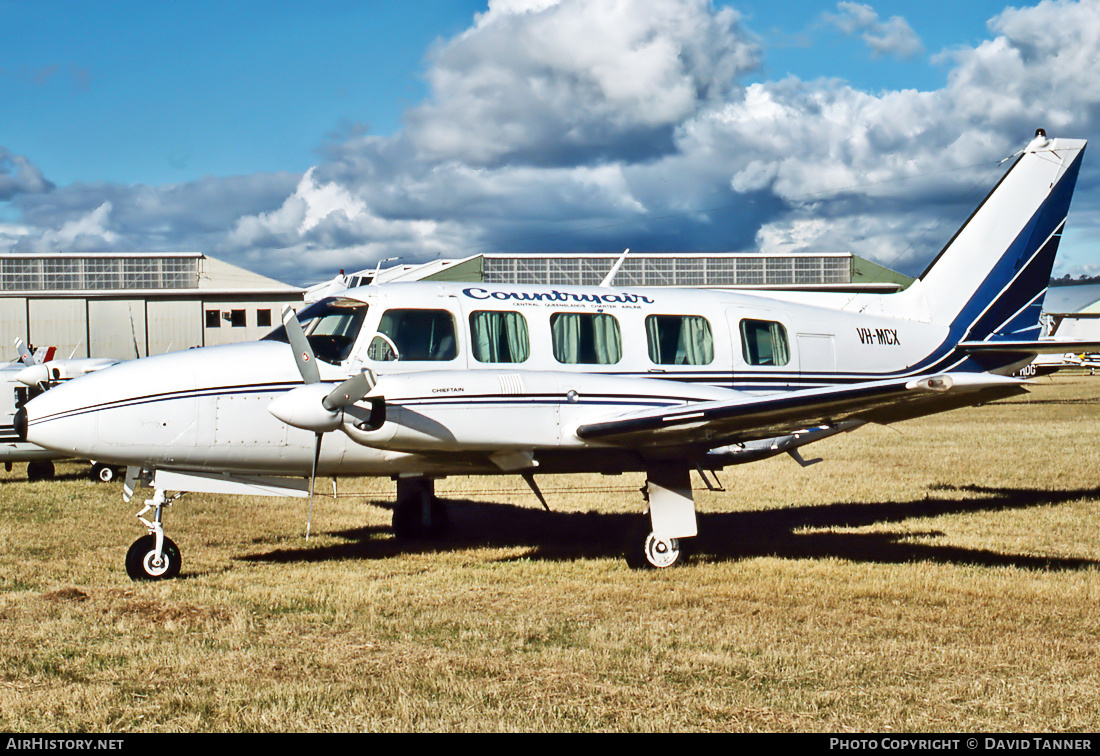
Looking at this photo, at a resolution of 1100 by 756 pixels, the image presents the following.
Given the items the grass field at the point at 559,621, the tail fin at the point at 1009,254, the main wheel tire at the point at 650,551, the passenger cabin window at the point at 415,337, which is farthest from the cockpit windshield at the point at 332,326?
the tail fin at the point at 1009,254

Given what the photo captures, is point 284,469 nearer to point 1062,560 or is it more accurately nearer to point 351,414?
point 351,414

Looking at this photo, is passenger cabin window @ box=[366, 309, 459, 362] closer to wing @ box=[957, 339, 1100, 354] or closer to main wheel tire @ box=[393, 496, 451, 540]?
main wheel tire @ box=[393, 496, 451, 540]

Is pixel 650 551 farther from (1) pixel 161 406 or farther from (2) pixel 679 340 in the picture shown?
(1) pixel 161 406

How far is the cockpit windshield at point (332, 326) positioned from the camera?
9.52 metres

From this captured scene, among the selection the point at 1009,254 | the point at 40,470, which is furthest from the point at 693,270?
the point at 1009,254

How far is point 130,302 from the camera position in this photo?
172 ft

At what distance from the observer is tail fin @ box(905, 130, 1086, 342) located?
13141 millimetres

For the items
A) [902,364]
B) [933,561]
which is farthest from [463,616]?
[902,364]

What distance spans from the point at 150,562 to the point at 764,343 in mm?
7240

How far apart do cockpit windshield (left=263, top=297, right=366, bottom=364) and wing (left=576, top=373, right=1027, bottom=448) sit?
2.55 m

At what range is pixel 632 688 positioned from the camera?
19.5ft

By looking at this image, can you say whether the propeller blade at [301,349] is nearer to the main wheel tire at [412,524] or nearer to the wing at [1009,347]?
the main wheel tire at [412,524]

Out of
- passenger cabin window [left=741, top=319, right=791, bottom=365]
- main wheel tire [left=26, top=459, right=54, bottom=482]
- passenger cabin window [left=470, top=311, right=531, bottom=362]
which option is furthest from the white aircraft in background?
passenger cabin window [left=741, top=319, right=791, bottom=365]

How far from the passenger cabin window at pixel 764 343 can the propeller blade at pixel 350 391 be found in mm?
4876
